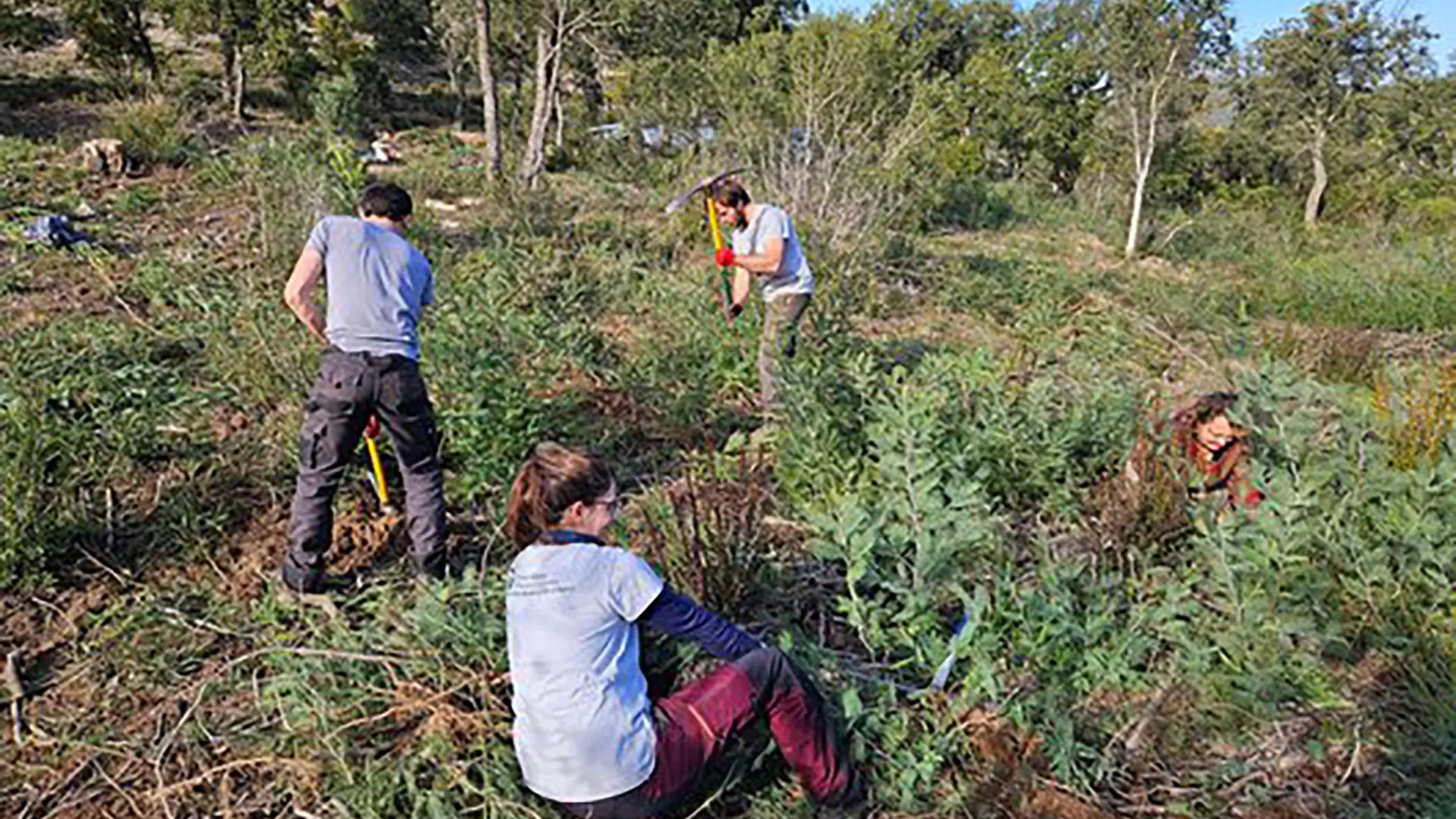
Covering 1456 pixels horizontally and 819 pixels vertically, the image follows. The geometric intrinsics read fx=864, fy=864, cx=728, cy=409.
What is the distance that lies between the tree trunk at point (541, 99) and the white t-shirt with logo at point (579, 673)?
928 cm

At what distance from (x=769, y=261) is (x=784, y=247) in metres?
0.11

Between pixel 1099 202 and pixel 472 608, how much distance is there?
17.3 meters

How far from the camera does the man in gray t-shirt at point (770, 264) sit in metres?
4.34

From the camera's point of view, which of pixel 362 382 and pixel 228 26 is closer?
pixel 362 382

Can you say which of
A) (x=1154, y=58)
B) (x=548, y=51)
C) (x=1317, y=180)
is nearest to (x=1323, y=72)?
(x=1317, y=180)

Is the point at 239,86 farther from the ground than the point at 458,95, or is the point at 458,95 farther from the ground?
the point at 458,95

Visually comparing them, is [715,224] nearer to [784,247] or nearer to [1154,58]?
[784,247]

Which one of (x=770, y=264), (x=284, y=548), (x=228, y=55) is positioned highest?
(x=228, y=55)

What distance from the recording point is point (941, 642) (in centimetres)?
246

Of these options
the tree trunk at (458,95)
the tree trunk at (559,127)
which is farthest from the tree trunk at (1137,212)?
the tree trunk at (458,95)

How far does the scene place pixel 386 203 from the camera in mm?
3158

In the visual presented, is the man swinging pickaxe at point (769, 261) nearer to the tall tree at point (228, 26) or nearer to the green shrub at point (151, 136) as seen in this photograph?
the green shrub at point (151, 136)

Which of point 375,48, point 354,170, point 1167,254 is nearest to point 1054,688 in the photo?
point 354,170

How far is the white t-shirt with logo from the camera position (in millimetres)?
1870
